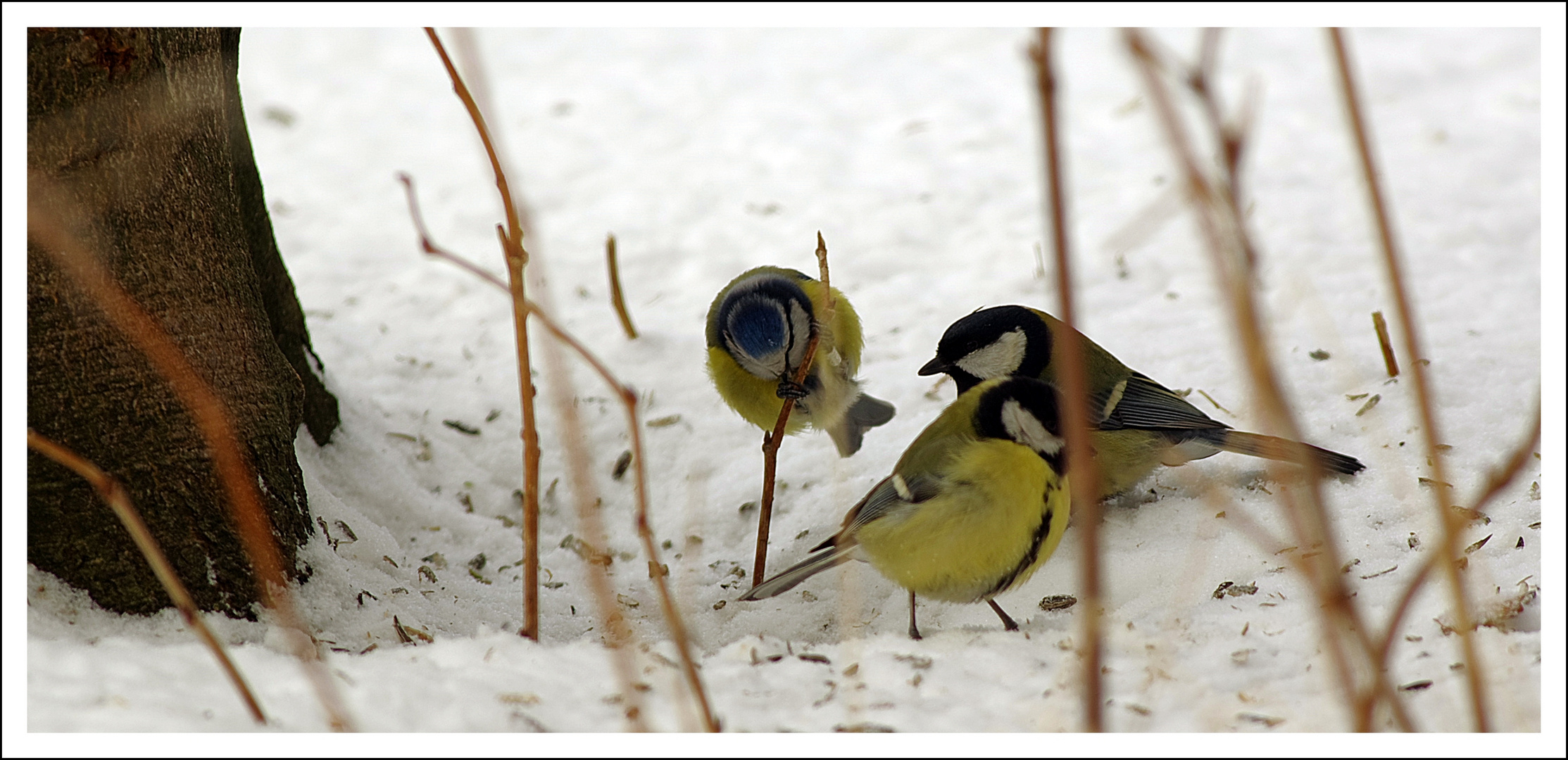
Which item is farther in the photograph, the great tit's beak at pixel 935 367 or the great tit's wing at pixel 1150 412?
the great tit's beak at pixel 935 367

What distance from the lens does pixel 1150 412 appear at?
3.22m

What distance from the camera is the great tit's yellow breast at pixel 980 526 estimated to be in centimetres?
244

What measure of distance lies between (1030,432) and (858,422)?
3.82 feet

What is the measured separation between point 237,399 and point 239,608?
472mm

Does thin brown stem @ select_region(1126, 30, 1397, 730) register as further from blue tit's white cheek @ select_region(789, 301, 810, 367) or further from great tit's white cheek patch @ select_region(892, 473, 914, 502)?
blue tit's white cheek @ select_region(789, 301, 810, 367)

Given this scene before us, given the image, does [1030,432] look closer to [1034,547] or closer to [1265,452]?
[1034,547]

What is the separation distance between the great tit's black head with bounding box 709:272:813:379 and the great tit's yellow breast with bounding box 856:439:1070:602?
0.92m

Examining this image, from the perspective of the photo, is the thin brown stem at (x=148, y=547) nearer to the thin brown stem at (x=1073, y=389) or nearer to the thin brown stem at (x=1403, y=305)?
the thin brown stem at (x=1073, y=389)

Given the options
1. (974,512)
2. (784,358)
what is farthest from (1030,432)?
(784,358)

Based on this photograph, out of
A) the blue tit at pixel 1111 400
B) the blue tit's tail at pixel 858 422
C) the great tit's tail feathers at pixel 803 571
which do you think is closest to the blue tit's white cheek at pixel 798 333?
the blue tit's tail at pixel 858 422

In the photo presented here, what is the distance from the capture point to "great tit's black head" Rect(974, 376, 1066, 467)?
8.23 feet

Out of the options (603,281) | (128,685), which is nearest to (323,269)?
(603,281)

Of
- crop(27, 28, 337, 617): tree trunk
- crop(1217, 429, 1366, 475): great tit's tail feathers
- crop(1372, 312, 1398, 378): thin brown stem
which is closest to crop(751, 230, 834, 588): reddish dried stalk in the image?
crop(27, 28, 337, 617): tree trunk

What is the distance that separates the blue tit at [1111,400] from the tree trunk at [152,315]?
1.92 metres
